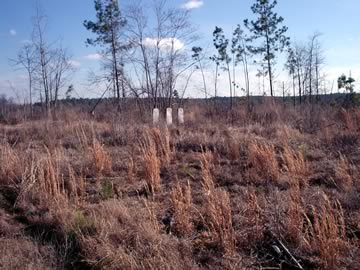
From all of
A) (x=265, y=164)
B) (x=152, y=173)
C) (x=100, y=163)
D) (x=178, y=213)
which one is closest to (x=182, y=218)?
(x=178, y=213)

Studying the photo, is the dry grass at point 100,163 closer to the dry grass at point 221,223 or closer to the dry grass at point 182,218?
the dry grass at point 182,218

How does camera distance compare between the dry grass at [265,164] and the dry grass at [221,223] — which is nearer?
the dry grass at [221,223]

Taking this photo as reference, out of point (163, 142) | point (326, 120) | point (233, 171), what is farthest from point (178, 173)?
point (326, 120)

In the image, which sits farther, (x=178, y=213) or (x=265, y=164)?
(x=265, y=164)

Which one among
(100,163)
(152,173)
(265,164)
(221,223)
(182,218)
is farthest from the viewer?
(100,163)

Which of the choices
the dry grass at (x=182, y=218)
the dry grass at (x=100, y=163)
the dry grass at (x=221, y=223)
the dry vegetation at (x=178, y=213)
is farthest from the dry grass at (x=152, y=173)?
the dry grass at (x=221, y=223)

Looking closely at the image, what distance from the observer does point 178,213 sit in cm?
441

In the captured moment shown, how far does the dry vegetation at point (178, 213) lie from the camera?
3756mm

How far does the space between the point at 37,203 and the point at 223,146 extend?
14.6 feet

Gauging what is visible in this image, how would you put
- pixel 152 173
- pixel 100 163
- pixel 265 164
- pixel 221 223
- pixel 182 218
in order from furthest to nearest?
pixel 100 163
pixel 265 164
pixel 152 173
pixel 182 218
pixel 221 223

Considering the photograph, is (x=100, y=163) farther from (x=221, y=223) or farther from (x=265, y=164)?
(x=221, y=223)

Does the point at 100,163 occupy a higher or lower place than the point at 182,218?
higher

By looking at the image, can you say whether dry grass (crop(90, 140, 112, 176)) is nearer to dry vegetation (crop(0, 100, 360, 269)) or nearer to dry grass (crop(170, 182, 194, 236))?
dry vegetation (crop(0, 100, 360, 269))

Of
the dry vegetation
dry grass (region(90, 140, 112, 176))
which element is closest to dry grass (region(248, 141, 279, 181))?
the dry vegetation
